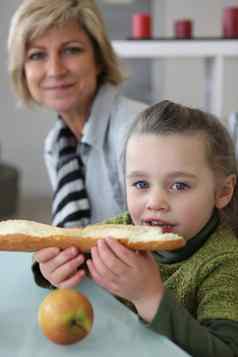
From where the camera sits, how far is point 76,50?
1.91 metres

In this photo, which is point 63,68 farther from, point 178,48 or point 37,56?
point 178,48

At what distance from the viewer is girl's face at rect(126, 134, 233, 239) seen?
97 centimetres

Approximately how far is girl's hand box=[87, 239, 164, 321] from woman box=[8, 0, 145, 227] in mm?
976

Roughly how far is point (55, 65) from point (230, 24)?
177cm

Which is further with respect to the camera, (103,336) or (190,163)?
(190,163)

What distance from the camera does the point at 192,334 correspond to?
824 mm

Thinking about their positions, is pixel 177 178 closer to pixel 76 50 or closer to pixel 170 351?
pixel 170 351

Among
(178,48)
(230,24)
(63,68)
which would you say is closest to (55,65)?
(63,68)

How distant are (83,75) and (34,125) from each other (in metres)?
2.54

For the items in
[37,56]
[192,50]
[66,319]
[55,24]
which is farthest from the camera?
[192,50]

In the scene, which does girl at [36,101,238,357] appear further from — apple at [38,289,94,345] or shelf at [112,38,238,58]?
shelf at [112,38,238,58]

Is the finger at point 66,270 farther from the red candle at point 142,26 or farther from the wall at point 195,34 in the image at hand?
the wall at point 195,34

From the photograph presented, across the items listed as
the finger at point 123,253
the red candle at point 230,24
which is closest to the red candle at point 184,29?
the red candle at point 230,24

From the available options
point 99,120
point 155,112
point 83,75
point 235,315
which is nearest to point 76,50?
point 83,75
